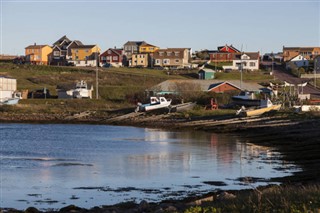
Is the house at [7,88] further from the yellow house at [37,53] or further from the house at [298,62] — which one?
the house at [298,62]

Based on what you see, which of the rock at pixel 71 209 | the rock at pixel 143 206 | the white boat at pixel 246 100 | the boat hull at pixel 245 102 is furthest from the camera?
the white boat at pixel 246 100

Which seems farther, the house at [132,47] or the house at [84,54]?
the house at [132,47]

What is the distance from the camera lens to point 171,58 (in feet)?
378

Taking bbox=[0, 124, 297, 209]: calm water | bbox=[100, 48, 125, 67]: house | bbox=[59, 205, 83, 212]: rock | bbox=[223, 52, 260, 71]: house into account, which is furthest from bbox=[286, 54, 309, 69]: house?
bbox=[59, 205, 83, 212]: rock

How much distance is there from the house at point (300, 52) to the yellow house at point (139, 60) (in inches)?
1054

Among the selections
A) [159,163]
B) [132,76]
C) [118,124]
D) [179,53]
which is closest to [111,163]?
[159,163]

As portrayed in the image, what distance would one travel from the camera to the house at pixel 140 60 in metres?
118

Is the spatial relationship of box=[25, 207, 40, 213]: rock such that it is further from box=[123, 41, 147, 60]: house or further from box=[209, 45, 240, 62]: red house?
box=[123, 41, 147, 60]: house

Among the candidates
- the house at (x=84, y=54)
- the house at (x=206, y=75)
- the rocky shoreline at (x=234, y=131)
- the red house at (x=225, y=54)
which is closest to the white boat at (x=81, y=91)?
the rocky shoreline at (x=234, y=131)

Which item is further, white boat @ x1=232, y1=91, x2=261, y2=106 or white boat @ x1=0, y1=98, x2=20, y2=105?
white boat @ x1=0, y1=98, x2=20, y2=105

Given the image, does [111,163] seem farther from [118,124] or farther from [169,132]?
[118,124]

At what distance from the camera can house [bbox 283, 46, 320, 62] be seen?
4983 inches

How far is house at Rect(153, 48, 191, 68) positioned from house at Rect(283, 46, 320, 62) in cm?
2156

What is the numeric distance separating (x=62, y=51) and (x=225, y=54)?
30.7 metres
